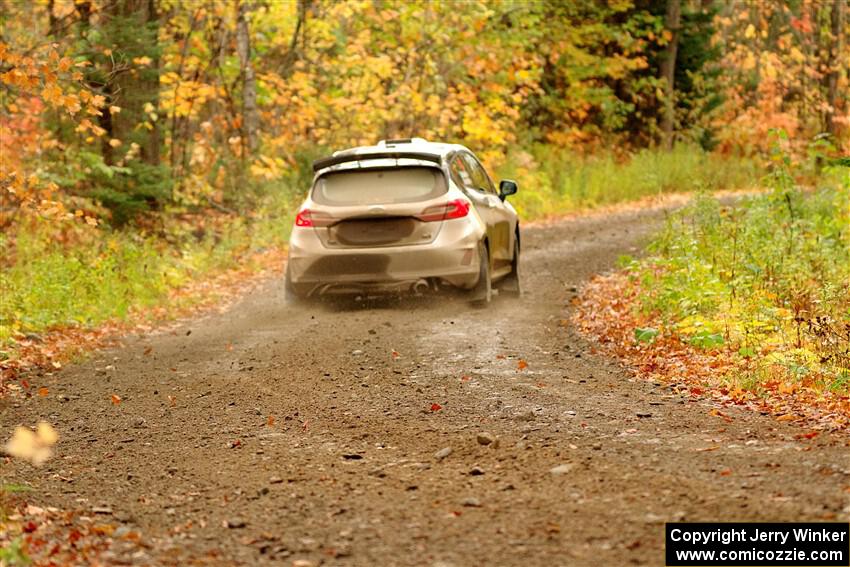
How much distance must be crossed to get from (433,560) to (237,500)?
1547mm

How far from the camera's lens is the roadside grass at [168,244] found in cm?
1362

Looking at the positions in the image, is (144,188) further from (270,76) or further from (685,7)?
(685,7)

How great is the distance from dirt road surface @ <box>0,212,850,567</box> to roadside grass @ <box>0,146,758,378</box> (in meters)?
2.49

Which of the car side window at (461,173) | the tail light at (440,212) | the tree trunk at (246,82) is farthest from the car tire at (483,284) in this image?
the tree trunk at (246,82)

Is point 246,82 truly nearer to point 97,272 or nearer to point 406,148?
point 97,272

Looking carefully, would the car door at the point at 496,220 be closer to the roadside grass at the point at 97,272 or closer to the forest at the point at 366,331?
the forest at the point at 366,331

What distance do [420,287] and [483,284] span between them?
2.40 ft

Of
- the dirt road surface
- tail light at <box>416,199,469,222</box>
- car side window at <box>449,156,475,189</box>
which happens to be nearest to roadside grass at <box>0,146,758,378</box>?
the dirt road surface

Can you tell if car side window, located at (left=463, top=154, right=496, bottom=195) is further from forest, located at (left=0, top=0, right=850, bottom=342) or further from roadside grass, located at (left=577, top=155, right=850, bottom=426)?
forest, located at (left=0, top=0, right=850, bottom=342)

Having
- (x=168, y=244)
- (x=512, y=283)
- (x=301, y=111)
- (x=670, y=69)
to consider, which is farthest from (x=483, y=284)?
(x=670, y=69)

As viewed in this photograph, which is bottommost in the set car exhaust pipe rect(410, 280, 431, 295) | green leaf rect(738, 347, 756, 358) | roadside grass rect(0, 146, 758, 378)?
roadside grass rect(0, 146, 758, 378)

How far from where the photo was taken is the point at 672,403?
7.98m

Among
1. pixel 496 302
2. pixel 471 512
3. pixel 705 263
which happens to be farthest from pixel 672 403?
pixel 496 302

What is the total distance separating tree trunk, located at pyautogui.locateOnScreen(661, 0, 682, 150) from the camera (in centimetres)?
3247
